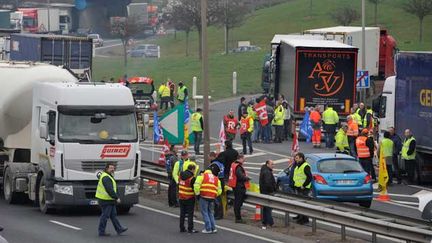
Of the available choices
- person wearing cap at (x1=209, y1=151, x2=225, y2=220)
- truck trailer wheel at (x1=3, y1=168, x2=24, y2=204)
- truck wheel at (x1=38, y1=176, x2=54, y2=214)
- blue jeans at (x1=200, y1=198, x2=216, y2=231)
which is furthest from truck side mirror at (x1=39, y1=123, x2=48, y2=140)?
blue jeans at (x1=200, y1=198, x2=216, y2=231)

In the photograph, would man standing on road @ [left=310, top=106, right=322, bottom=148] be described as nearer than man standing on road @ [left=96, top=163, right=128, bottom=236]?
No

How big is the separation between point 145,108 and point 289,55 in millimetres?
10525

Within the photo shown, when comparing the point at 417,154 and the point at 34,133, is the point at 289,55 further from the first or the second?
the point at 34,133

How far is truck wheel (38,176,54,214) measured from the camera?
28.6 metres

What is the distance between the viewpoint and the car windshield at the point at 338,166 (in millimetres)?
28922

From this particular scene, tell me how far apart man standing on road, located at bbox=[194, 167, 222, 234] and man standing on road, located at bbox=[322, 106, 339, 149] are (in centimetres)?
1933

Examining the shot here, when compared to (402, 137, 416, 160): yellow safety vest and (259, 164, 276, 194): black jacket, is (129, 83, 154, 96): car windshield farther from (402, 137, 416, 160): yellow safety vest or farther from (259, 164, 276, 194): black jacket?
(259, 164, 276, 194): black jacket

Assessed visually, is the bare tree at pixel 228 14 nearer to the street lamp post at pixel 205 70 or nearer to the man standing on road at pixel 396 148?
the man standing on road at pixel 396 148

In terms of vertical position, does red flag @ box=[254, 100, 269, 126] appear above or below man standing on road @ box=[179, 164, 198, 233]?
above

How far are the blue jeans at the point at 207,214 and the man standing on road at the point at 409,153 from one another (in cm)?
1142

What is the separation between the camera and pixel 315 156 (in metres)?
29.4

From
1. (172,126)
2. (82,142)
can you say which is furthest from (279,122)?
(82,142)

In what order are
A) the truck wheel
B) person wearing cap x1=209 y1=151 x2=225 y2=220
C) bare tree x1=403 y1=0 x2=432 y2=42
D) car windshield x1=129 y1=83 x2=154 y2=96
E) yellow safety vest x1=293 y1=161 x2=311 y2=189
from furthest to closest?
1. bare tree x1=403 y1=0 x2=432 y2=42
2. car windshield x1=129 y1=83 x2=154 y2=96
3. the truck wheel
4. yellow safety vest x1=293 y1=161 x2=311 y2=189
5. person wearing cap x1=209 y1=151 x2=225 y2=220

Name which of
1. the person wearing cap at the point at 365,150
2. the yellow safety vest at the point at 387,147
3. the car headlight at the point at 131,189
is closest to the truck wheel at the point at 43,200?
the car headlight at the point at 131,189
